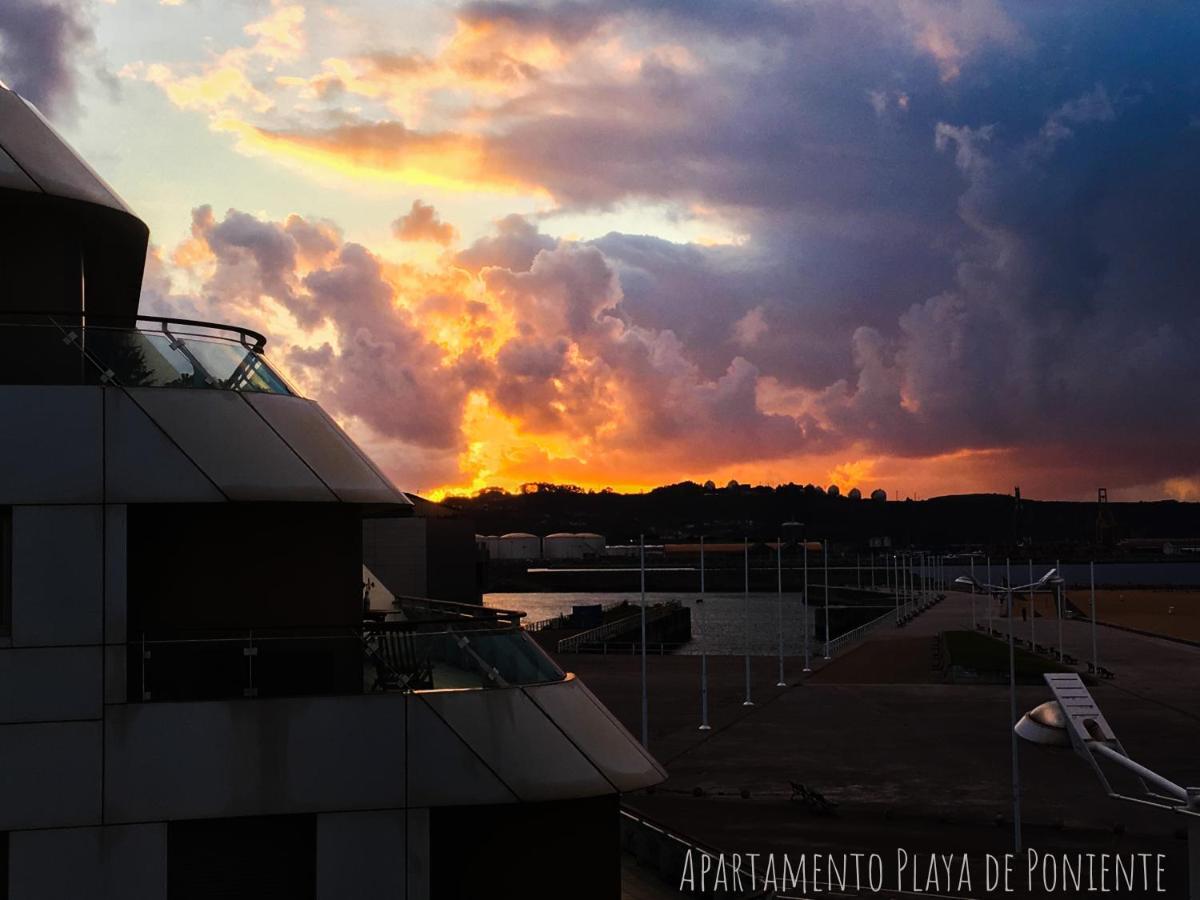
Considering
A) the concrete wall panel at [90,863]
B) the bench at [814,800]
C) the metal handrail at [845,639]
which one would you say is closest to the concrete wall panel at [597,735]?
the concrete wall panel at [90,863]

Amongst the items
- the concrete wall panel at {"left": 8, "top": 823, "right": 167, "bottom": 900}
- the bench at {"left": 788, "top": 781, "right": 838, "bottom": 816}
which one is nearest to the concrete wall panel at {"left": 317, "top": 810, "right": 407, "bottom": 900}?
the concrete wall panel at {"left": 8, "top": 823, "right": 167, "bottom": 900}

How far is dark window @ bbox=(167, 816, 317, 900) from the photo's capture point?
32.9 feet

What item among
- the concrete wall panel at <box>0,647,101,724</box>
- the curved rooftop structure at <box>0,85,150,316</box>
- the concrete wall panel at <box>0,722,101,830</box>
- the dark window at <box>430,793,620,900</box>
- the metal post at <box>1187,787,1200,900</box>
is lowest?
the metal post at <box>1187,787,1200,900</box>

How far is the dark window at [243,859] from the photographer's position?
10.0 metres

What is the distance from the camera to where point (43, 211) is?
12.8 metres

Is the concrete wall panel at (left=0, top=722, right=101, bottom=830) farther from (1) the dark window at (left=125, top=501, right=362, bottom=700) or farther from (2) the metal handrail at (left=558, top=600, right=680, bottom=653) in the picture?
(2) the metal handrail at (left=558, top=600, right=680, bottom=653)

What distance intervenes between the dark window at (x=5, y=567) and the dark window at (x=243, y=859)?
2083 mm

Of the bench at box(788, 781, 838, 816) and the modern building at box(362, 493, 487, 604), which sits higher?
the modern building at box(362, 493, 487, 604)

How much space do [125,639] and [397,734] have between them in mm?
2281

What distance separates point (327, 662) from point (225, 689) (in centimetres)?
85

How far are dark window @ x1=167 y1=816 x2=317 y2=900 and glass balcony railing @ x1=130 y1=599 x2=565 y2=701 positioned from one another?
3.36 ft

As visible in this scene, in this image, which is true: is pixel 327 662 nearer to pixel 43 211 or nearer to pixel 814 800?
pixel 43 211

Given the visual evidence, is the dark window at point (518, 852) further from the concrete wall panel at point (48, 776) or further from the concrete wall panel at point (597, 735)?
the concrete wall panel at point (48, 776)

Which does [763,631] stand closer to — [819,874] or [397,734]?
[819,874]
